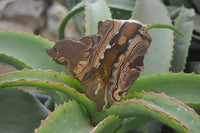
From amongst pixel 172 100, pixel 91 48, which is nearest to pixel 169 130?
pixel 172 100

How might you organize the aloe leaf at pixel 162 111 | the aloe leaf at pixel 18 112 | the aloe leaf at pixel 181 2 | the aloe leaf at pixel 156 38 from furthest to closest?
the aloe leaf at pixel 181 2 → the aloe leaf at pixel 156 38 → the aloe leaf at pixel 18 112 → the aloe leaf at pixel 162 111

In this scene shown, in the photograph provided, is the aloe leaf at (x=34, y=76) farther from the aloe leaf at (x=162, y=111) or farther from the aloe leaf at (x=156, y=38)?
the aloe leaf at (x=156, y=38)

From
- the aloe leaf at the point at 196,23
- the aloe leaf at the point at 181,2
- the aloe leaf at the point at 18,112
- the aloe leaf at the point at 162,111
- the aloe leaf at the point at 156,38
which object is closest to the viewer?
the aloe leaf at the point at 162,111

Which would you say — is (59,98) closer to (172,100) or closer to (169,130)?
(172,100)

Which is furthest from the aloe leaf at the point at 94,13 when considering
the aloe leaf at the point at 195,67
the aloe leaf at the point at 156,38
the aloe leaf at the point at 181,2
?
the aloe leaf at the point at 181,2

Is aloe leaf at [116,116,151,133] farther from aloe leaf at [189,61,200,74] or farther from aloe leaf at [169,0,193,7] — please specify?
aloe leaf at [169,0,193,7]

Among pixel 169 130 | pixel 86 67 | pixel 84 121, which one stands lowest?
pixel 169 130

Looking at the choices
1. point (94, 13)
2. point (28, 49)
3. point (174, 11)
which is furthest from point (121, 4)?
point (28, 49)
